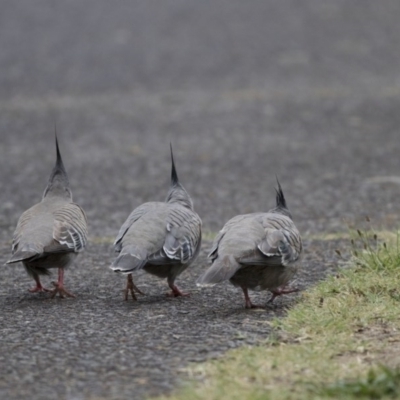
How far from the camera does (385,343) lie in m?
5.89

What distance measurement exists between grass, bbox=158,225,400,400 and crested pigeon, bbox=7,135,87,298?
1.90 meters

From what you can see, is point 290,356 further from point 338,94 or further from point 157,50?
point 157,50

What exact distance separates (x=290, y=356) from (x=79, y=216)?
294 centimetres

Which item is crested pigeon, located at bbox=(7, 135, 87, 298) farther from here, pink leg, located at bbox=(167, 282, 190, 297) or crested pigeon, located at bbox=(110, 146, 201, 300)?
pink leg, located at bbox=(167, 282, 190, 297)

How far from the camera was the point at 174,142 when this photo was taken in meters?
16.8

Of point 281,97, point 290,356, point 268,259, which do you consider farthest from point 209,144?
point 290,356

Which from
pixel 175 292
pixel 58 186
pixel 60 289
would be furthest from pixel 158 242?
pixel 58 186

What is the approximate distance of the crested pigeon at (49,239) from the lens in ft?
23.4

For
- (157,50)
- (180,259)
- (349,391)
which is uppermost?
(157,50)

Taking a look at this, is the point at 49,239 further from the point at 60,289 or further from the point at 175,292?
the point at 175,292

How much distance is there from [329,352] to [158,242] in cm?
193

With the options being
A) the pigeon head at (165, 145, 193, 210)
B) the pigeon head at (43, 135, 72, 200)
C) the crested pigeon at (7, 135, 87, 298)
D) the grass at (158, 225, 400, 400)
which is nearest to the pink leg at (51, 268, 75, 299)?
the crested pigeon at (7, 135, 87, 298)

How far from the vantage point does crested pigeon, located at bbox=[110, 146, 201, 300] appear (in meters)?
6.91

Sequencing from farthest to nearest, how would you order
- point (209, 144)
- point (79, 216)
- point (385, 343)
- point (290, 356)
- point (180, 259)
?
point (209, 144), point (79, 216), point (180, 259), point (385, 343), point (290, 356)
